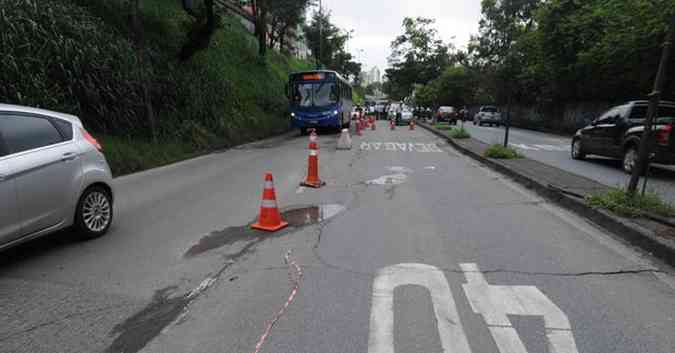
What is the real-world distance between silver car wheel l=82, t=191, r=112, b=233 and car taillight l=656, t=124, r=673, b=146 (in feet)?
34.1

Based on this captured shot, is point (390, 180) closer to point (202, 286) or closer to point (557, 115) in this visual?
point (202, 286)

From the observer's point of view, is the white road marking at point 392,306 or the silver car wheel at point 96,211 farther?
the silver car wheel at point 96,211

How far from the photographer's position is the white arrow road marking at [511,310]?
3.09 m

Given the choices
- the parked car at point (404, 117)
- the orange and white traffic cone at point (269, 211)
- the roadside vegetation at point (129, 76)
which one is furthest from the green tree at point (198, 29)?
the parked car at point (404, 117)

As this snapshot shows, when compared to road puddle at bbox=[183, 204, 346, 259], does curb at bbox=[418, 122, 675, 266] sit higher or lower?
higher

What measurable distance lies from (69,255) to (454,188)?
6.58 meters

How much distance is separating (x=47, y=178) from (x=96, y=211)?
894 mm

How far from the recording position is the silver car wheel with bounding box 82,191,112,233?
5359 millimetres

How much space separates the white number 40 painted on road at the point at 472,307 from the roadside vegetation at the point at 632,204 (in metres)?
2.91

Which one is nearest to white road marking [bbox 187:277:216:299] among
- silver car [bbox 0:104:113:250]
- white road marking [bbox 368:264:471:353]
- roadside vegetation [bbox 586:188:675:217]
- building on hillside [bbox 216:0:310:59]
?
white road marking [bbox 368:264:471:353]

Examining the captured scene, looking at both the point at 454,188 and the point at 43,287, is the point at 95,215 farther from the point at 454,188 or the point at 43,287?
the point at 454,188

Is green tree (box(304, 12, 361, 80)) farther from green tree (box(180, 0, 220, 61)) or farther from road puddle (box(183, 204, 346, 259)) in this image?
road puddle (box(183, 204, 346, 259))

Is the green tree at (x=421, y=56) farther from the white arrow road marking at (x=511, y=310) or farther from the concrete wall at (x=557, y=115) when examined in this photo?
the white arrow road marking at (x=511, y=310)

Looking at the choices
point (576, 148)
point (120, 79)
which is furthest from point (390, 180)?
point (120, 79)
